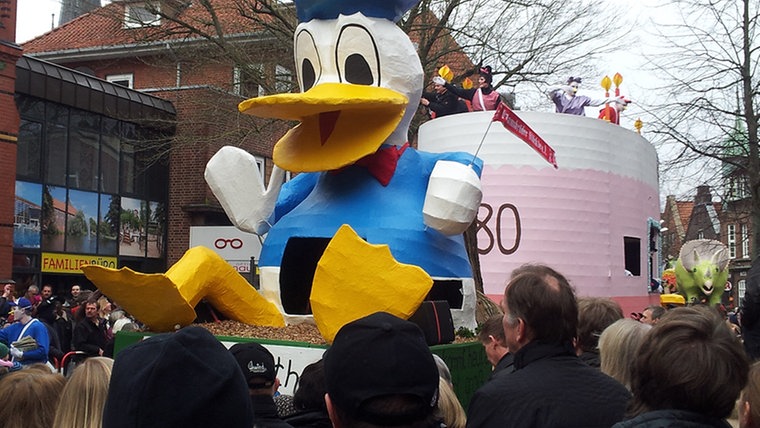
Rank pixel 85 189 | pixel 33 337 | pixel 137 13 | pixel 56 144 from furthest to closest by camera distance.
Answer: pixel 85 189 < pixel 56 144 < pixel 137 13 < pixel 33 337

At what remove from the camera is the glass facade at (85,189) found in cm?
1692

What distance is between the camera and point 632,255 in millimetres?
14336

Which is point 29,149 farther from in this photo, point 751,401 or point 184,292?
point 751,401

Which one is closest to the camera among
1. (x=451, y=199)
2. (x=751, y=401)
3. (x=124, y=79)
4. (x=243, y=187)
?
(x=751, y=401)

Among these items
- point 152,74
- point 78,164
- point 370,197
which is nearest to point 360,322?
point 370,197

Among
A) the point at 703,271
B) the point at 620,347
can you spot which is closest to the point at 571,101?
the point at 703,271

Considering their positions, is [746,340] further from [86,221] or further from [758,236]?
[86,221]

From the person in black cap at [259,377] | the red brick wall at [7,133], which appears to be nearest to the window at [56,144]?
the red brick wall at [7,133]

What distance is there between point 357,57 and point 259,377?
10.7 feet

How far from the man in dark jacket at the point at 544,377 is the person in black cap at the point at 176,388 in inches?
40.2

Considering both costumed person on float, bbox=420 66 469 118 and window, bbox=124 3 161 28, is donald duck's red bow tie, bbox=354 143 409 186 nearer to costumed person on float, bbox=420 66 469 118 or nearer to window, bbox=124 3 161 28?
costumed person on float, bbox=420 66 469 118

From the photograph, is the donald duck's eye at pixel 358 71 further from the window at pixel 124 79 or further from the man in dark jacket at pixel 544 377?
the window at pixel 124 79

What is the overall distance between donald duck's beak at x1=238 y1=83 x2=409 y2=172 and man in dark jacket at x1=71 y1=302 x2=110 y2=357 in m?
3.90

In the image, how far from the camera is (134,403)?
5.31 ft
